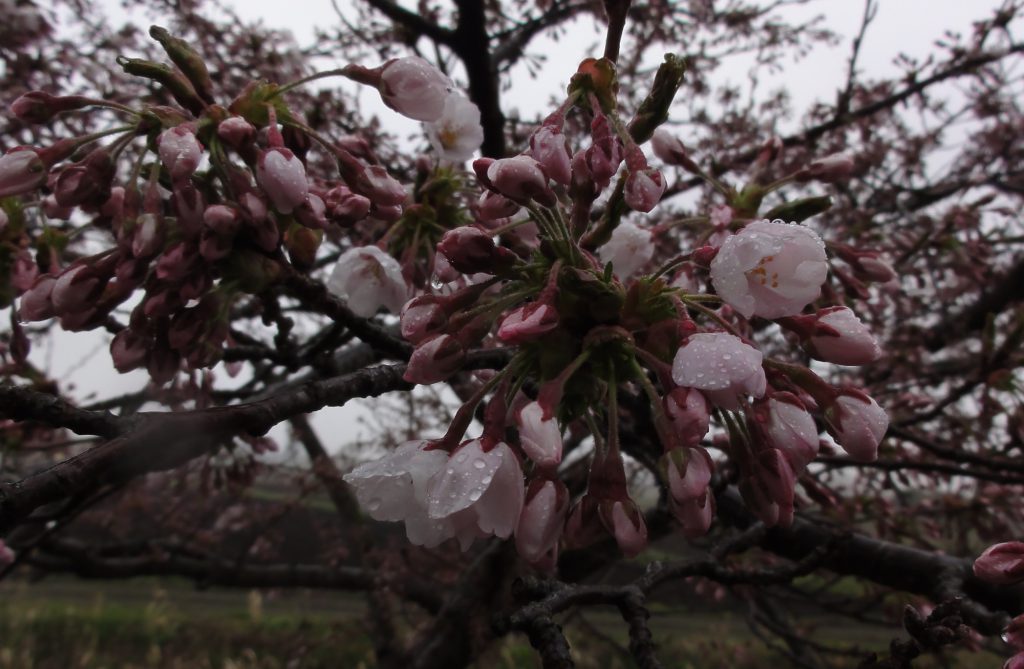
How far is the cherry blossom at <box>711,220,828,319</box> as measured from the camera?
0.79 meters

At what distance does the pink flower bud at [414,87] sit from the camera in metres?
1.17

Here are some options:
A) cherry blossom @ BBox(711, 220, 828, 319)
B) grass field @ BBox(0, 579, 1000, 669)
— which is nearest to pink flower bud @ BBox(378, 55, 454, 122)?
cherry blossom @ BBox(711, 220, 828, 319)

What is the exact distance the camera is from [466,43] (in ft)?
8.26

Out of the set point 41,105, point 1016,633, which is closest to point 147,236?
point 41,105

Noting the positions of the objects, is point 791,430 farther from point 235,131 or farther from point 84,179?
point 84,179

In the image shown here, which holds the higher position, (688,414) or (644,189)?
(644,189)

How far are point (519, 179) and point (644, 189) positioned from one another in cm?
17

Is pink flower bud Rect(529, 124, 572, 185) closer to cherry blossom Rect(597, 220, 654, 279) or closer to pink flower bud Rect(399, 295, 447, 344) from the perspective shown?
pink flower bud Rect(399, 295, 447, 344)

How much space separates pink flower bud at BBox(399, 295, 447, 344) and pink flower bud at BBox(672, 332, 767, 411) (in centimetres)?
30

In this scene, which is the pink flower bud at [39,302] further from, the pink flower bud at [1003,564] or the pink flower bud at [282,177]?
the pink flower bud at [1003,564]

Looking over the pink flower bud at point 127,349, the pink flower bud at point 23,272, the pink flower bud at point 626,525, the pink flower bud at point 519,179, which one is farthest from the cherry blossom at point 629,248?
the pink flower bud at point 23,272

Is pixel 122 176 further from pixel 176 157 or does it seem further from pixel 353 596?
pixel 353 596

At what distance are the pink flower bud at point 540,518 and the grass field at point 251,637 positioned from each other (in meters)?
3.82

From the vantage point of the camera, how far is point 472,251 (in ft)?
2.77
